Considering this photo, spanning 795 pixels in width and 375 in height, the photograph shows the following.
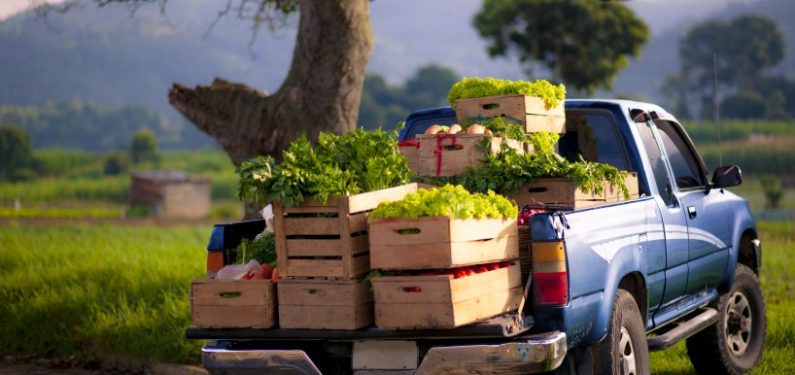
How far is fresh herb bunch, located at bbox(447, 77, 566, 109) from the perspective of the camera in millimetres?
7977

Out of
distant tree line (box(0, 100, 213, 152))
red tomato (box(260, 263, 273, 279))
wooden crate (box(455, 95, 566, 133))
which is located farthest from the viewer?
distant tree line (box(0, 100, 213, 152))

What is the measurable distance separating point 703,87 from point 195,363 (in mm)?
183279

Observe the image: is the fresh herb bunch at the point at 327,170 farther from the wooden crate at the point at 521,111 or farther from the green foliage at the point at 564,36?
the green foliage at the point at 564,36

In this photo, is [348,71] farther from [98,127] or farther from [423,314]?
[98,127]

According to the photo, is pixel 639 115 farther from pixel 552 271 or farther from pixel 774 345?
pixel 774 345

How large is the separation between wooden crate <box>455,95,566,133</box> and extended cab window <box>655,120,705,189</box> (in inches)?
38.6

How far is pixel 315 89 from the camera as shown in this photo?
1237 cm

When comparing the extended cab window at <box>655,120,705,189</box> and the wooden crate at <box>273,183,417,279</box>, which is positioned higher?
the extended cab window at <box>655,120,705,189</box>

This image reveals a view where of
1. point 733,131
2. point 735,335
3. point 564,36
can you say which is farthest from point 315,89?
point 733,131

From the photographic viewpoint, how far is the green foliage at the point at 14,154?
91000 millimetres

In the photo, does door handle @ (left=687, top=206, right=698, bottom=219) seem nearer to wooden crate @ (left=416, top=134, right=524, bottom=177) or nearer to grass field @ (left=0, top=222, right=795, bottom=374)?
wooden crate @ (left=416, top=134, right=524, bottom=177)

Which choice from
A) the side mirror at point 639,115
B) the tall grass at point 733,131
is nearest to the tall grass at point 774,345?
the side mirror at point 639,115

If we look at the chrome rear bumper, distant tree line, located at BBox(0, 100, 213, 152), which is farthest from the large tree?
distant tree line, located at BBox(0, 100, 213, 152)

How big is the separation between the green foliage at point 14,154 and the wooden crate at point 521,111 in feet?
280
